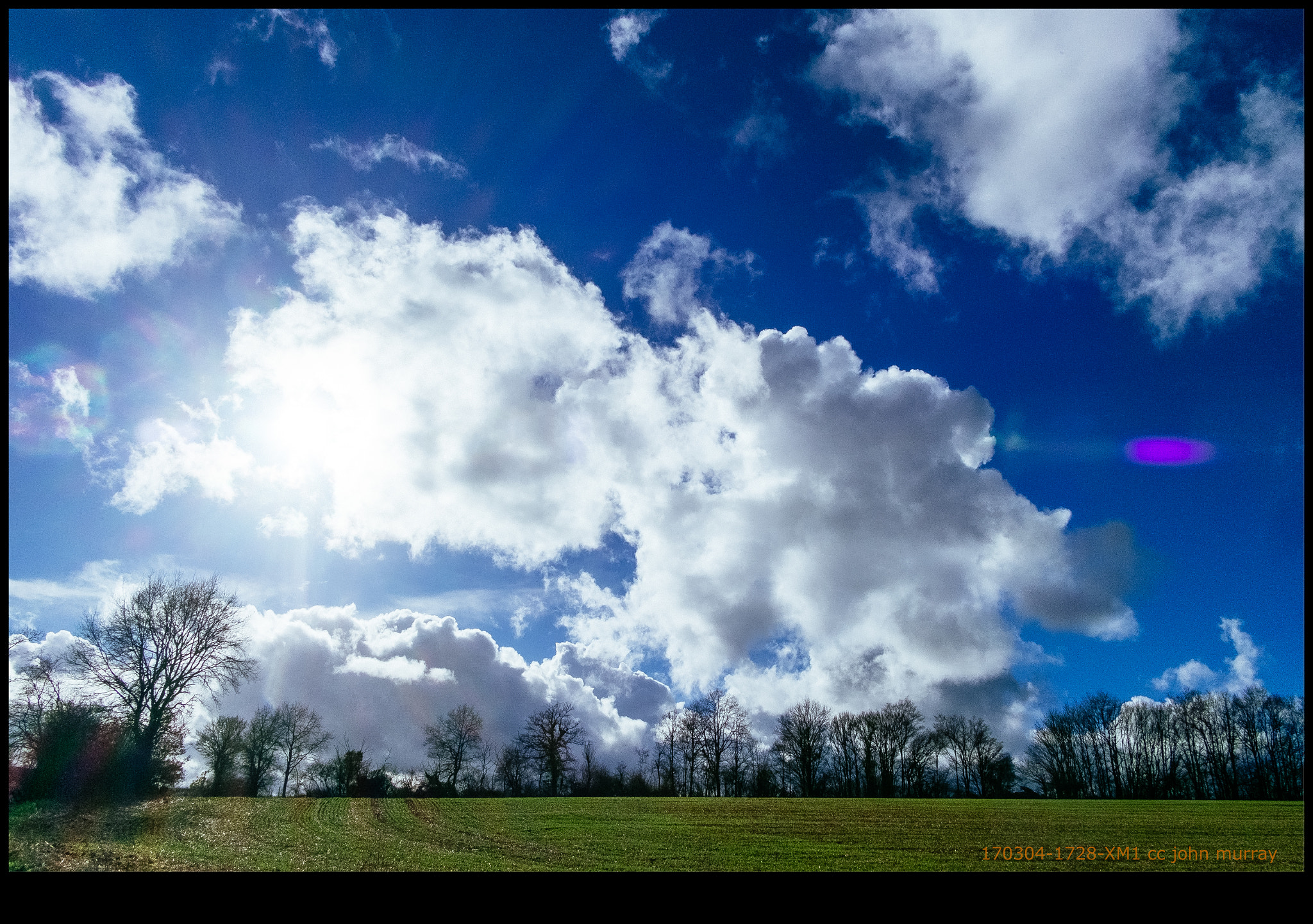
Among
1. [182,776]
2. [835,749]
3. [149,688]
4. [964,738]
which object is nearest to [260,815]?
[182,776]

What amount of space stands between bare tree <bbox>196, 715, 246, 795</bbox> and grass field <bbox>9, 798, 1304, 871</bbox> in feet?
64.9

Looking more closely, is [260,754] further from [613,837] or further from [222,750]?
[613,837]

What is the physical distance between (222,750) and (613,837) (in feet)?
178

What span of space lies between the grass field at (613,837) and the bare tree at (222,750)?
19.8m

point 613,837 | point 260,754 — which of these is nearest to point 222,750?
point 260,754

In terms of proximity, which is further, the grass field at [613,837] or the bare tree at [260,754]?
the bare tree at [260,754]

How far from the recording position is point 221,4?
5.39 m

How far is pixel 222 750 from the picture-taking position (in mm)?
66750

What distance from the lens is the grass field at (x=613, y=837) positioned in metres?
24.0

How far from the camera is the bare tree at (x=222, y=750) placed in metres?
65.5

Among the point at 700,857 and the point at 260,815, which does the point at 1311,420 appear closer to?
the point at 700,857

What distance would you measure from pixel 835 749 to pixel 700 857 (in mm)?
94303

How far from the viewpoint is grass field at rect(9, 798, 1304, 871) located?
24.0m

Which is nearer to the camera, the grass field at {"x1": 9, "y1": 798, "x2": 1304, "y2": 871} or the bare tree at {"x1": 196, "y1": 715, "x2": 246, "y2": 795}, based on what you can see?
the grass field at {"x1": 9, "y1": 798, "x2": 1304, "y2": 871}
